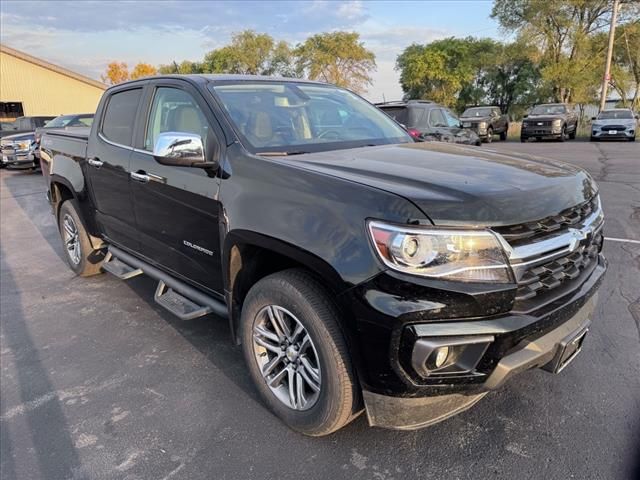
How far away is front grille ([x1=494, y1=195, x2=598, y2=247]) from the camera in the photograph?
196cm

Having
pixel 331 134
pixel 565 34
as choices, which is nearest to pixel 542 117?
pixel 565 34

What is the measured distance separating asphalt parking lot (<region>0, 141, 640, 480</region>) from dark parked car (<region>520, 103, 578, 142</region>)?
1935cm

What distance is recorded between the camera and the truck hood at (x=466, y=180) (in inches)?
76.7

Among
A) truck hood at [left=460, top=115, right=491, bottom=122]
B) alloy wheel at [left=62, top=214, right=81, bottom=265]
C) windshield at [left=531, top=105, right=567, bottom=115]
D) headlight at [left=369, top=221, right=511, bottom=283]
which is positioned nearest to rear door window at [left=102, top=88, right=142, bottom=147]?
alloy wheel at [left=62, top=214, right=81, bottom=265]

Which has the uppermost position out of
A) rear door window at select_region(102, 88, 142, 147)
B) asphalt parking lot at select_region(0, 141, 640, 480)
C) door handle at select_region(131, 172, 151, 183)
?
rear door window at select_region(102, 88, 142, 147)

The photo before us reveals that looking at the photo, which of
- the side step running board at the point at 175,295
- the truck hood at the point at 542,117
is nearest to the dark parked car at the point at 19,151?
the side step running board at the point at 175,295

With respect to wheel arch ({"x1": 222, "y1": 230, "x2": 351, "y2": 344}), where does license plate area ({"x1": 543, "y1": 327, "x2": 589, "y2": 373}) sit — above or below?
below

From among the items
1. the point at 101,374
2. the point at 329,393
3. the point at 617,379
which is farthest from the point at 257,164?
the point at 617,379

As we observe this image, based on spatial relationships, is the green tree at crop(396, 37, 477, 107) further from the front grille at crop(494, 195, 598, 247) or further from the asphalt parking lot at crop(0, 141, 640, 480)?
the front grille at crop(494, 195, 598, 247)

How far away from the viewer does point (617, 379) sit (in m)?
2.87

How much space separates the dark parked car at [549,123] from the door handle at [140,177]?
2161 cm

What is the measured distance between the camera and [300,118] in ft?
11.0

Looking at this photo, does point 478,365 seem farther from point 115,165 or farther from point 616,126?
point 616,126

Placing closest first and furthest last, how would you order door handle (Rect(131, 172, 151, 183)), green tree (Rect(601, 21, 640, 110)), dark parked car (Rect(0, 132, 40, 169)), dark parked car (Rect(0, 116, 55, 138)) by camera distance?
door handle (Rect(131, 172, 151, 183)), dark parked car (Rect(0, 132, 40, 169)), dark parked car (Rect(0, 116, 55, 138)), green tree (Rect(601, 21, 640, 110))
